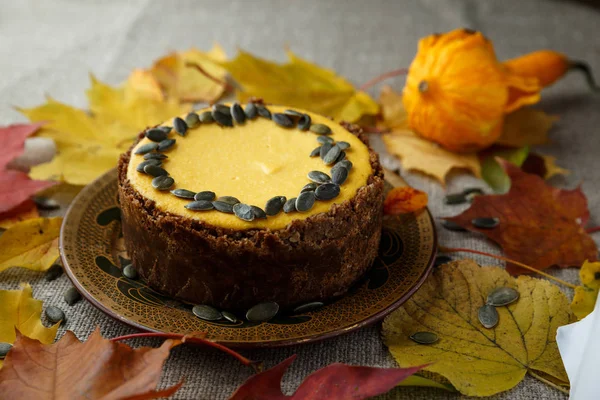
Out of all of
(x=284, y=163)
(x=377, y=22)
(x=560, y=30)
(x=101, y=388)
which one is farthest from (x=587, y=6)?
(x=101, y=388)

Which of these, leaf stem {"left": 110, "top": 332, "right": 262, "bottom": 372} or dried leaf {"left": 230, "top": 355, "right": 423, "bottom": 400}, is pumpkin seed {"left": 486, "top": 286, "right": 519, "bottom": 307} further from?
leaf stem {"left": 110, "top": 332, "right": 262, "bottom": 372}

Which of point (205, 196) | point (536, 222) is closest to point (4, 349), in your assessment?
point (205, 196)

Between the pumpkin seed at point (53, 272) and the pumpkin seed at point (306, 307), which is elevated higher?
the pumpkin seed at point (306, 307)

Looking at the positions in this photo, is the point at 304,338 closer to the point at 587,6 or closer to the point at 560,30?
the point at 560,30

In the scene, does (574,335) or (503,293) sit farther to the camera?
(503,293)

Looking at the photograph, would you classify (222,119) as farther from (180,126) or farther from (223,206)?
(223,206)

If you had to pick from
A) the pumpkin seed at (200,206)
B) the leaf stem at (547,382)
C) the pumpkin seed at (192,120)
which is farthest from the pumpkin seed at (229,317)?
the leaf stem at (547,382)

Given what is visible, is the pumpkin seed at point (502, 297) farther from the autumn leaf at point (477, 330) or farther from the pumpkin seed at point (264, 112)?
the pumpkin seed at point (264, 112)
